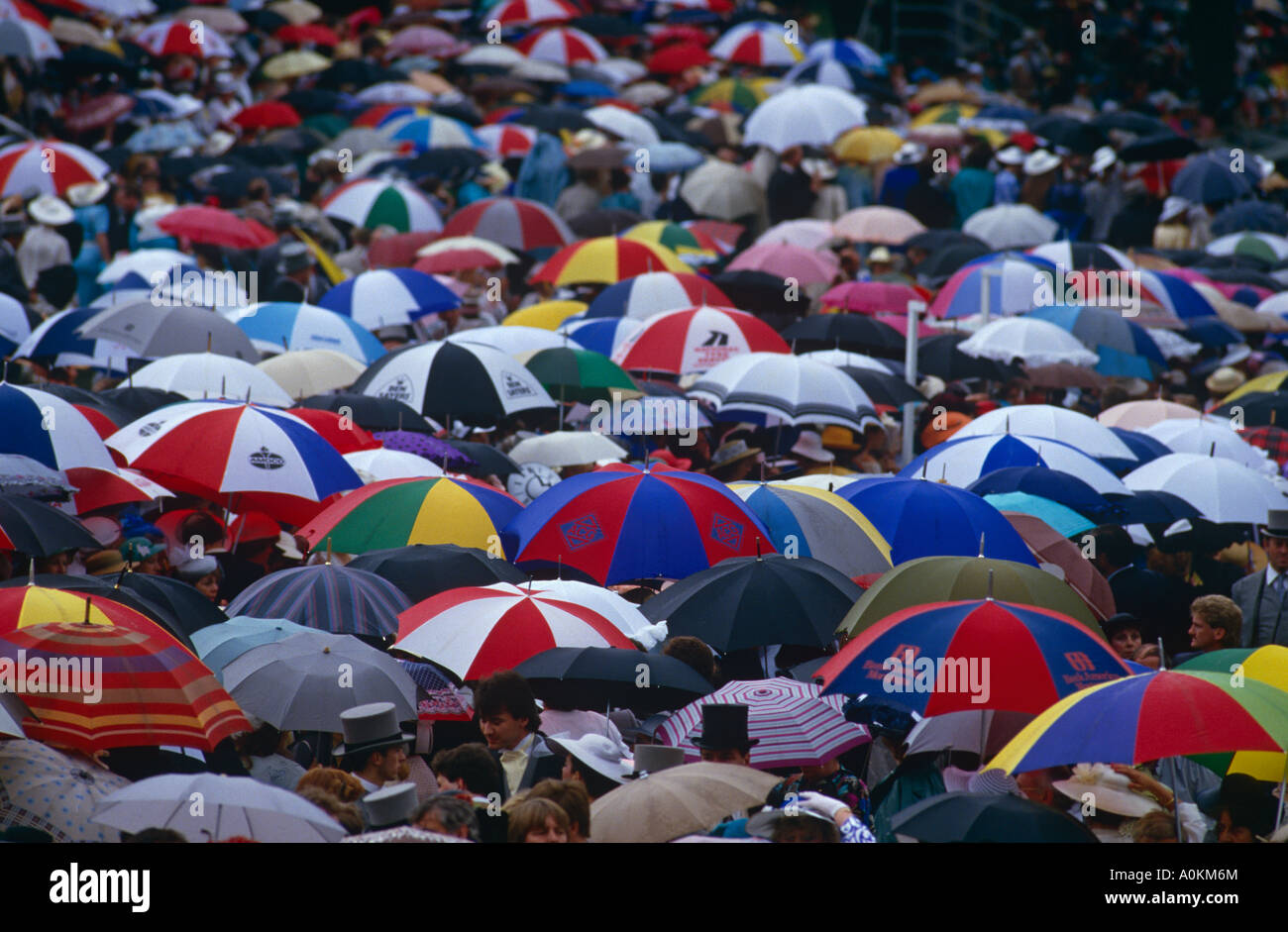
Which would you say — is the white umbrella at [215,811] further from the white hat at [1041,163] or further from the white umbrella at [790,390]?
the white hat at [1041,163]

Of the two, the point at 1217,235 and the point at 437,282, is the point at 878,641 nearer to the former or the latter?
the point at 437,282

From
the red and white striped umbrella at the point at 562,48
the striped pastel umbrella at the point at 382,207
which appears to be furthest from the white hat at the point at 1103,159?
the red and white striped umbrella at the point at 562,48

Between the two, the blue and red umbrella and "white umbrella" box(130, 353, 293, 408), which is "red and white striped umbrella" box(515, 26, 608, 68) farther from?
the blue and red umbrella

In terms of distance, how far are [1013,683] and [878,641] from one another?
1.83 feet

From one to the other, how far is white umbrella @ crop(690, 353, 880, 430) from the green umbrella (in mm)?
3460

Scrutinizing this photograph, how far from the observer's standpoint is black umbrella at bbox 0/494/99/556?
360 inches

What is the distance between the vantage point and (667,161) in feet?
70.8

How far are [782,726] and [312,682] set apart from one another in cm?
185

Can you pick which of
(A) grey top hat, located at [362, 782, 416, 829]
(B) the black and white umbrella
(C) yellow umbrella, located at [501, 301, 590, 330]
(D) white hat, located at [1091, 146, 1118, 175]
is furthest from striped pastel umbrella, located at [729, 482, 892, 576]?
(D) white hat, located at [1091, 146, 1118, 175]

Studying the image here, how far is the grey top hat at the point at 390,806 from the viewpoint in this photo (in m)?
6.44

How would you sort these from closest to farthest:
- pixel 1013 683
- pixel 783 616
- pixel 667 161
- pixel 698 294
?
pixel 1013 683
pixel 783 616
pixel 698 294
pixel 667 161

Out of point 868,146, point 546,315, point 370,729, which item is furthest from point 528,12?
point 370,729

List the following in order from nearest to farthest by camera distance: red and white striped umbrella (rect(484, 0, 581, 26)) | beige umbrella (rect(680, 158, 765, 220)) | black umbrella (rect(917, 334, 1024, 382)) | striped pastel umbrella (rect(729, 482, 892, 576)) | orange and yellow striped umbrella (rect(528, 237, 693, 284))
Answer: striped pastel umbrella (rect(729, 482, 892, 576)) → black umbrella (rect(917, 334, 1024, 382)) → orange and yellow striped umbrella (rect(528, 237, 693, 284)) → beige umbrella (rect(680, 158, 765, 220)) → red and white striped umbrella (rect(484, 0, 581, 26))

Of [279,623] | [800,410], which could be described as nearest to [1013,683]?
[279,623]
